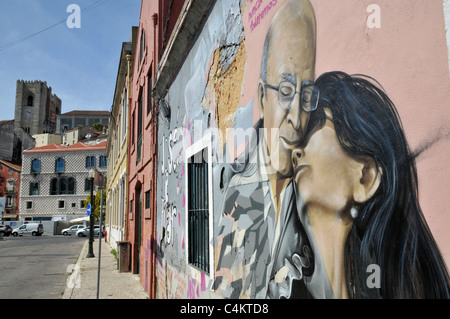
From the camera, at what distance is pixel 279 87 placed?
2.96 metres

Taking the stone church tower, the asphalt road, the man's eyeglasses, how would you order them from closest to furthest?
the man's eyeglasses
the asphalt road
the stone church tower

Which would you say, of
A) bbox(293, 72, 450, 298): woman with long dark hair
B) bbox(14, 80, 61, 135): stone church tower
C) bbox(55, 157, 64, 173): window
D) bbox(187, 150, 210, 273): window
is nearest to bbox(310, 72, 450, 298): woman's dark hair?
bbox(293, 72, 450, 298): woman with long dark hair

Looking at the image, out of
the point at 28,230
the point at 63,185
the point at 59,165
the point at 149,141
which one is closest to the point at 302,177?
the point at 149,141

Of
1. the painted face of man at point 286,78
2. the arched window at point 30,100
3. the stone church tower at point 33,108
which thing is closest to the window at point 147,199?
the painted face of man at point 286,78

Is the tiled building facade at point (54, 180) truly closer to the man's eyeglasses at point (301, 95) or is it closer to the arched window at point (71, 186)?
the arched window at point (71, 186)

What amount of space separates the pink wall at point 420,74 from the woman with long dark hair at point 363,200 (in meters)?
0.06

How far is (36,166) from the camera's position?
6175cm

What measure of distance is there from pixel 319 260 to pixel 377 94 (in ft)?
3.36

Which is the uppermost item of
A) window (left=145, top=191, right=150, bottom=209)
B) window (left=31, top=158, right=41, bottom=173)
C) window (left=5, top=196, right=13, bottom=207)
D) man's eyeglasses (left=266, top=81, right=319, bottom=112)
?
window (left=31, top=158, right=41, bottom=173)

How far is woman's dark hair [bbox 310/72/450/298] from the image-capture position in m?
1.66

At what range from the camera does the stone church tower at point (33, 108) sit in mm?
102681

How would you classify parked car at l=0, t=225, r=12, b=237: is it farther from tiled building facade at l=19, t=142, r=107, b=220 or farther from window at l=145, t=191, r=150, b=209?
window at l=145, t=191, r=150, b=209

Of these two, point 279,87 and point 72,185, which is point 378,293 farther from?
point 72,185
